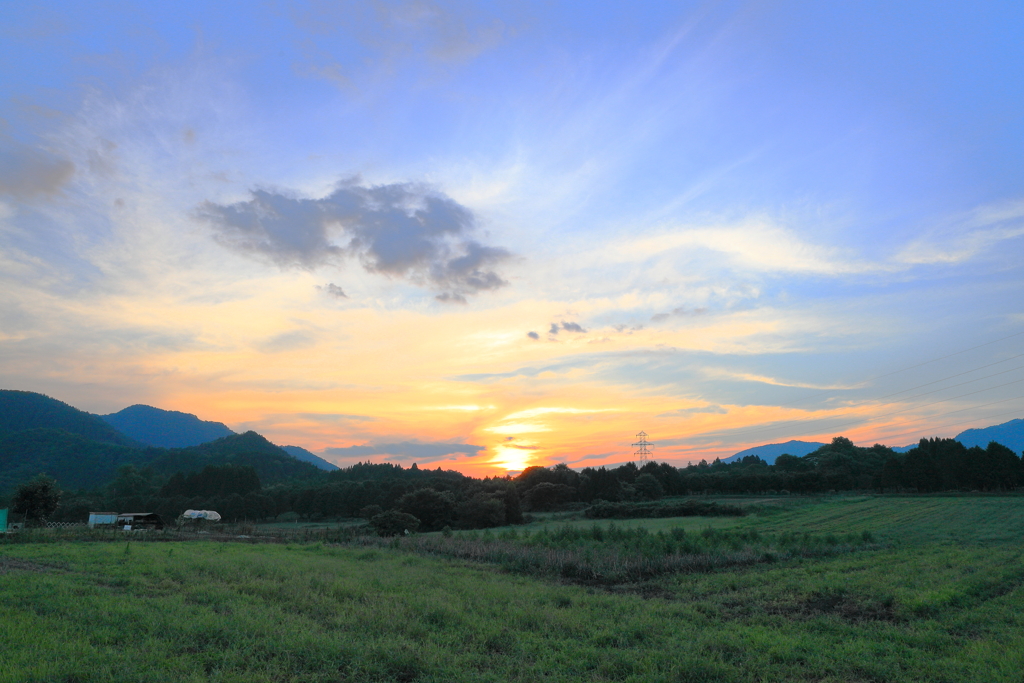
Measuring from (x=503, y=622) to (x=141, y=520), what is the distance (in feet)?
213

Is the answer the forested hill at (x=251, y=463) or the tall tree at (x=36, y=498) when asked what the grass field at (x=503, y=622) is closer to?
the tall tree at (x=36, y=498)

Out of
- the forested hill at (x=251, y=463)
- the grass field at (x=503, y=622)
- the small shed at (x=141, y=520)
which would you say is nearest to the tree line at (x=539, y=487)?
the small shed at (x=141, y=520)

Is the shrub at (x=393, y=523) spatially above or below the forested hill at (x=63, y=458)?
below

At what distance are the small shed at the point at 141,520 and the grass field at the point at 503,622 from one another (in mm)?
38018

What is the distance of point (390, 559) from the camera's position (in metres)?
29.5

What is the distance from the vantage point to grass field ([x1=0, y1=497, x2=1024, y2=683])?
9898 millimetres

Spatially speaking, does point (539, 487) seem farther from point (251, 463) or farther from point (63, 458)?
point (63, 458)

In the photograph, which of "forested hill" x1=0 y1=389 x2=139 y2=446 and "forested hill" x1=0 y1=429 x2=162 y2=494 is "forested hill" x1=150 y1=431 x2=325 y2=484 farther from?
"forested hill" x1=0 y1=389 x2=139 y2=446

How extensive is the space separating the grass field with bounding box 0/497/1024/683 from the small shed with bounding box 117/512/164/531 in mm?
38018

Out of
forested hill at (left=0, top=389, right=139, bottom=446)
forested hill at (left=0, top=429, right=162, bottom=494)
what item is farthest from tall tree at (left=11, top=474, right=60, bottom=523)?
forested hill at (left=0, top=389, right=139, bottom=446)

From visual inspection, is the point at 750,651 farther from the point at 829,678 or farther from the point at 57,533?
the point at 57,533

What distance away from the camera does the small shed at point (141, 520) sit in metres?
55.1

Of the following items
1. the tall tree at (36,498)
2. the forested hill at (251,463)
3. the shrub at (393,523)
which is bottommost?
the shrub at (393,523)

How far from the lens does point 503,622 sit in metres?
13.5
